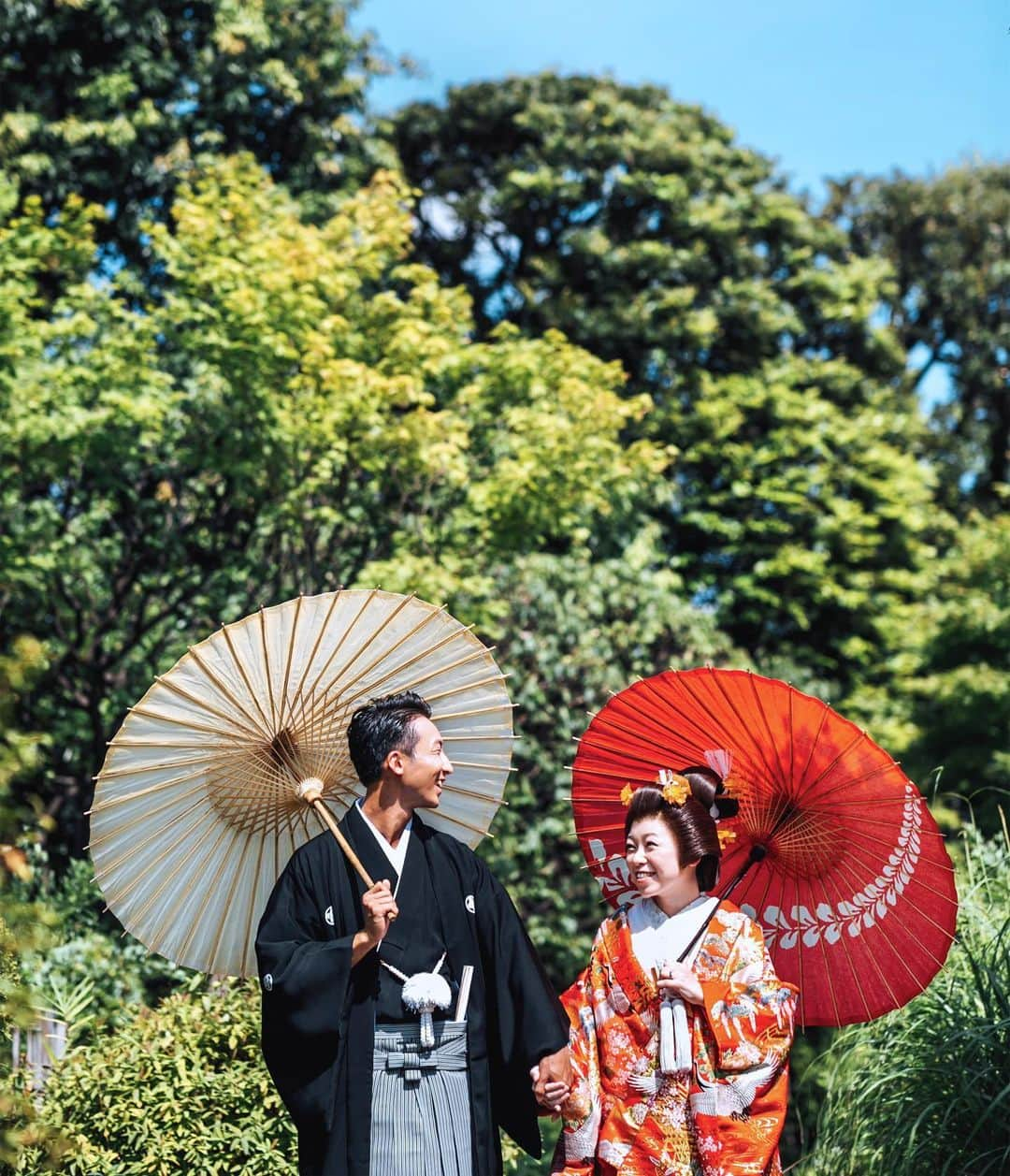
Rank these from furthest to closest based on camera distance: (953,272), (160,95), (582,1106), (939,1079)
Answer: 1. (953,272)
2. (160,95)
3. (939,1079)
4. (582,1106)

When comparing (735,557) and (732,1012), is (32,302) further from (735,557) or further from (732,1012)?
(735,557)

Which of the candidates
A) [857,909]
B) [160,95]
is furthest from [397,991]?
[160,95]

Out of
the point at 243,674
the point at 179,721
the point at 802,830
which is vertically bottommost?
the point at 802,830

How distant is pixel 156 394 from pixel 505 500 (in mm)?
2248

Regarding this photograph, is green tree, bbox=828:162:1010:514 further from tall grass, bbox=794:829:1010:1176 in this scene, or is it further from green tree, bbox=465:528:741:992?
tall grass, bbox=794:829:1010:1176

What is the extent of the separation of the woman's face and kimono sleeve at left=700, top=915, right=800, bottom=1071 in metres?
0.19

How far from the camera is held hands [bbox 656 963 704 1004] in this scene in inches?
130

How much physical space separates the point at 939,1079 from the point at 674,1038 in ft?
5.75

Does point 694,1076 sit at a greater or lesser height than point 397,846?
lesser

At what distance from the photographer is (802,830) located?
3.77m

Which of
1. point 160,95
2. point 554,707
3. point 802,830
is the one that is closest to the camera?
point 802,830

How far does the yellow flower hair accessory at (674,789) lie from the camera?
347 centimetres

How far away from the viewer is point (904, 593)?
15180 mm

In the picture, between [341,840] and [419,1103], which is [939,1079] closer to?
[419,1103]
